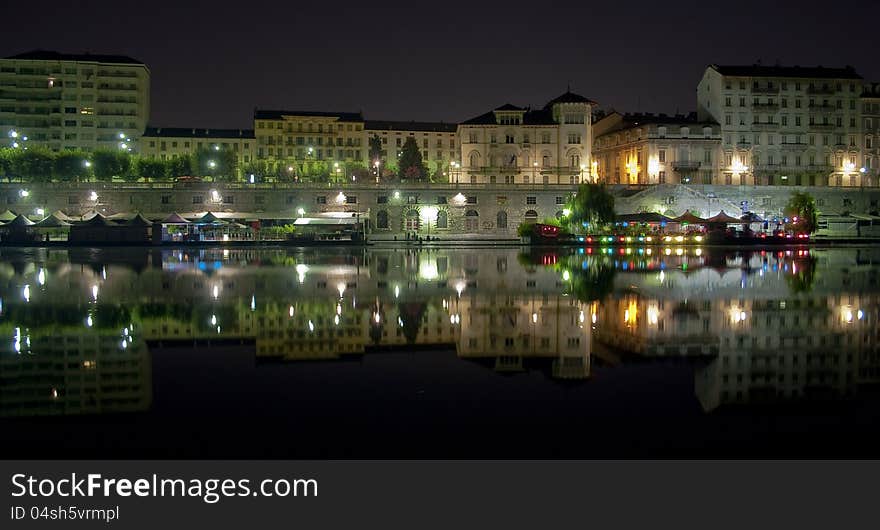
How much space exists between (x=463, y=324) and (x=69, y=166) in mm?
82989

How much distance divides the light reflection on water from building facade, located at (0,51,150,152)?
307 feet

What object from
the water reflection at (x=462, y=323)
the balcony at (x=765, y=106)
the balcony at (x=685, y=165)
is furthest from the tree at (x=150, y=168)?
the balcony at (x=765, y=106)

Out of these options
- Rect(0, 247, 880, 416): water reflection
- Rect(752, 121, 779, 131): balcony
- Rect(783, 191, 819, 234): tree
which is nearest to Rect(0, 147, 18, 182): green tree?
Rect(0, 247, 880, 416): water reflection

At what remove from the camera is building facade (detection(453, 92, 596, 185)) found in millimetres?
95625

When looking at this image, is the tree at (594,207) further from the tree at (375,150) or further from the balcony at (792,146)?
the tree at (375,150)

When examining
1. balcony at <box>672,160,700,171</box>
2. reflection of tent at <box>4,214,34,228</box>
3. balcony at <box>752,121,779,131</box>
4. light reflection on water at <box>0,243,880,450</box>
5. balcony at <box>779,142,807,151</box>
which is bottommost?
light reflection on water at <box>0,243,880,450</box>

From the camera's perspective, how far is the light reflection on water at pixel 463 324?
12.2 m

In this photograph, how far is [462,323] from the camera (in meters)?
18.1

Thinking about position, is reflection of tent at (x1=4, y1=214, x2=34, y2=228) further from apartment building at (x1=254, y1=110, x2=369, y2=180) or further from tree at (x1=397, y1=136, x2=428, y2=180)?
apartment building at (x1=254, y1=110, x2=369, y2=180)

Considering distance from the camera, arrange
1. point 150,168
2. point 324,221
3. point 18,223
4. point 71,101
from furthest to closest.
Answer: point 71,101 < point 150,168 < point 324,221 < point 18,223

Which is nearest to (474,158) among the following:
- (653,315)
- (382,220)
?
(382,220)

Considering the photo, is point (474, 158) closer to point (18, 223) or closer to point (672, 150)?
point (672, 150)

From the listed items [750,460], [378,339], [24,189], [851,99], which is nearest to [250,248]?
[24,189]

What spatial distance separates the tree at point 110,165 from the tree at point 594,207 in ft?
184
